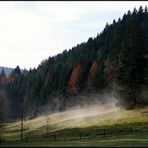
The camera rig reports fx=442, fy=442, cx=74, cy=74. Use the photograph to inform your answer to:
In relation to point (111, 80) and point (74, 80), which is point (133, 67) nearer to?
point (111, 80)

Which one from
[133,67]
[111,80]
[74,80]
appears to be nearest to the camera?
[133,67]

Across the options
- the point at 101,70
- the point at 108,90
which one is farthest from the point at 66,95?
the point at 108,90

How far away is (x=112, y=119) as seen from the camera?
97.4 metres

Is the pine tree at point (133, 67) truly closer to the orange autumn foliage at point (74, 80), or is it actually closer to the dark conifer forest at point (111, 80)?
the dark conifer forest at point (111, 80)

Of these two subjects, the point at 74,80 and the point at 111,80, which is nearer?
the point at 111,80

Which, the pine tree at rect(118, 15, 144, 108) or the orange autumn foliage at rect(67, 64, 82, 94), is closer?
the pine tree at rect(118, 15, 144, 108)

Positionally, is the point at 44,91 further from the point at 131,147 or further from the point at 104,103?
the point at 131,147

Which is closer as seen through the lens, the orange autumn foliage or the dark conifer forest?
the dark conifer forest

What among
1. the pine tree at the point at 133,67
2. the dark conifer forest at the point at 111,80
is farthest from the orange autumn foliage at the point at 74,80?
the pine tree at the point at 133,67

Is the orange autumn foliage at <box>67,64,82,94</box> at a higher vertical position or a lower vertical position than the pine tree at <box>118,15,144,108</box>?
higher

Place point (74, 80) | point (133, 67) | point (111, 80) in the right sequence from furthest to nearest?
point (74, 80)
point (111, 80)
point (133, 67)

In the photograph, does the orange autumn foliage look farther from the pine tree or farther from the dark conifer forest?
the pine tree

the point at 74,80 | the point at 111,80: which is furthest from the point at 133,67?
the point at 74,80

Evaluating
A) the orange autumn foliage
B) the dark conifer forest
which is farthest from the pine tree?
the orange autumn foliage
